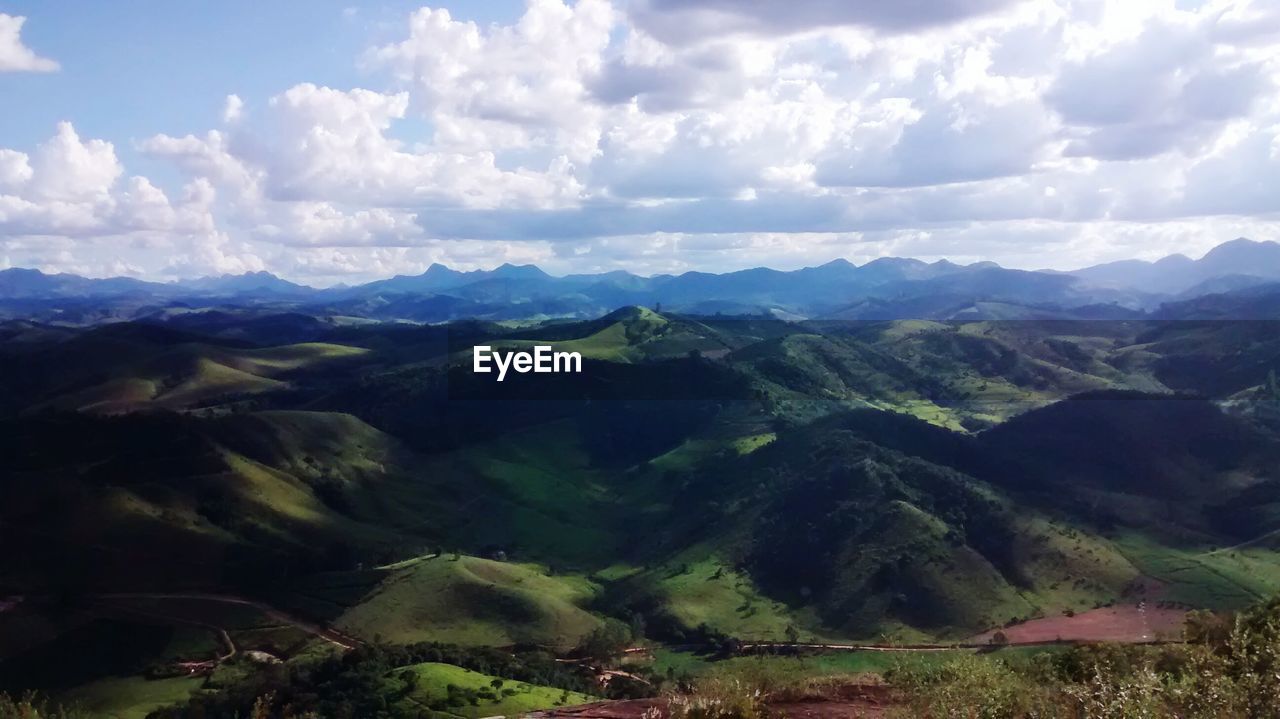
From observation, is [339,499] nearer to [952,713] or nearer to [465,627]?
[465,627]

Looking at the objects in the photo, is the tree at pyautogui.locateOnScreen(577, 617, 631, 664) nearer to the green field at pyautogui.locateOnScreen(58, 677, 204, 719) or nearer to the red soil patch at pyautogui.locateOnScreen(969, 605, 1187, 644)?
the red soil patch at pyautogui.locateOnScreen(969, 605, 1187, 644)

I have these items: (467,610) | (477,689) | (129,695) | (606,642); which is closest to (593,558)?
(467,610)

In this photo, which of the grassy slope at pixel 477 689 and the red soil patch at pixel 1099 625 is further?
the red soil patch at pixel 1099 625

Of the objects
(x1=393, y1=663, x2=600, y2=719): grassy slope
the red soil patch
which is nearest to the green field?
(x1=393, y1=663, x2=600, y2=719): grassy slope

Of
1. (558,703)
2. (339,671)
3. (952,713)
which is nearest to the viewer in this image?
(952,713)

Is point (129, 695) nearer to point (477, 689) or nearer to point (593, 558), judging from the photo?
point (477, 689)

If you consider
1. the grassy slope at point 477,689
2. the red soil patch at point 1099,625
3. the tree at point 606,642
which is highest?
the grassy slope at point 477,689

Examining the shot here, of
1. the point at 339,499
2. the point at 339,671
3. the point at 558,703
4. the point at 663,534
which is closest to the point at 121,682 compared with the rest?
the point at 339,671

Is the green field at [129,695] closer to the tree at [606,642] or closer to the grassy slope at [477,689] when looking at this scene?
the grassy slope at [477,689]

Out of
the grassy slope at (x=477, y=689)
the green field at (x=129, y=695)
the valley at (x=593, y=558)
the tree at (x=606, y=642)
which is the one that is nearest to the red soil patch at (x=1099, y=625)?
the valley at (x=593, y=558)
